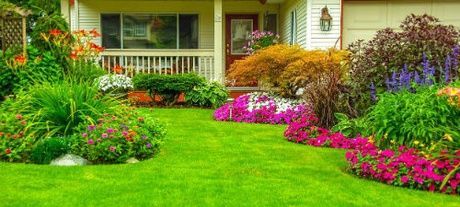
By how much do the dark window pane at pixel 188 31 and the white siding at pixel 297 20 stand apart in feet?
9.14

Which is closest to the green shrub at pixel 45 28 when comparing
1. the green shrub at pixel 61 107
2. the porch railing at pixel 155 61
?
the green shrub at pixel 61 107

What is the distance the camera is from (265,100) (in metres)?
13.0

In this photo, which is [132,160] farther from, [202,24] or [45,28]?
[202,24]

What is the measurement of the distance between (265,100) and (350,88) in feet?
10.3

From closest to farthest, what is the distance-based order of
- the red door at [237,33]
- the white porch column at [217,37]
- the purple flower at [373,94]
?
the purple flower at [373,94] → the white porch column at [217,37] → the red door at [237,33]

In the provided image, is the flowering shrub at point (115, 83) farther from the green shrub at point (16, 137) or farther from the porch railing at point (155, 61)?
the green shrub at point (16, 137)

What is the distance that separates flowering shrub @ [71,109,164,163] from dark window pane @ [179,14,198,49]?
1117 centimetres

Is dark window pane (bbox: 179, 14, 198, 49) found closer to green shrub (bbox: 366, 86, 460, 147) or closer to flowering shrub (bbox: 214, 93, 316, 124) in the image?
flowering shrub (bbox: 214, 93, 316, 124)

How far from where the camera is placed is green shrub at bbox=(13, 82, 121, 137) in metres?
7.84

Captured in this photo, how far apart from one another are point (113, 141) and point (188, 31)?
1192cm

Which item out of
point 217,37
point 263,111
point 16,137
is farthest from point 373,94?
point 217,37

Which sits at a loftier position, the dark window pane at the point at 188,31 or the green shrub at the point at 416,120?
the dark window pane at the point at 188,31

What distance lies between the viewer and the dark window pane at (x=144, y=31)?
18.7 meters

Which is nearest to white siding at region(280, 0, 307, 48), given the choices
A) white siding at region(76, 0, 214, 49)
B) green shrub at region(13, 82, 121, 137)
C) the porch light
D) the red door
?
the porch light
